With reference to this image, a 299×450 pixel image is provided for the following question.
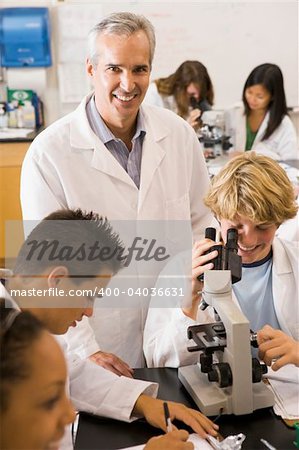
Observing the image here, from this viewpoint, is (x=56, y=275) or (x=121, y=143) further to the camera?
(x=121, y=143)

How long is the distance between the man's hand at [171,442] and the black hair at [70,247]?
15.3 inches

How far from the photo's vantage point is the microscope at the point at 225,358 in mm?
1138

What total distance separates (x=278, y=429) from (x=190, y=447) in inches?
7.9

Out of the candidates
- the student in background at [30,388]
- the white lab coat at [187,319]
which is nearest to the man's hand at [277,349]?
the white lab coat at [187,319]

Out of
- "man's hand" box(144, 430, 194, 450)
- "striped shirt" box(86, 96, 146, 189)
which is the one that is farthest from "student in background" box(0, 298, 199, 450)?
"striped shirt" box(86, 96, 146, 189)

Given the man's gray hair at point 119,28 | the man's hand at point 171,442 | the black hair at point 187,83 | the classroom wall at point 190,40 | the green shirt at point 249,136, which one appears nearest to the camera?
the man's hand at point 171,442

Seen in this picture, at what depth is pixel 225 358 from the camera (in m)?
1.18

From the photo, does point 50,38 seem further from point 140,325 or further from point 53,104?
point 140,325

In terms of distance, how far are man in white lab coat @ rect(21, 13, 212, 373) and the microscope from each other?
420 millimetres

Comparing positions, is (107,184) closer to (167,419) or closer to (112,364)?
(112,364)

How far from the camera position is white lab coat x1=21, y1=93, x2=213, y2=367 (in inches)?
64.7

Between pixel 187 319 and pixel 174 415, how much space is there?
29cm

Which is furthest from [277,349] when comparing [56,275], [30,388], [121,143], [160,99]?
[160,99]

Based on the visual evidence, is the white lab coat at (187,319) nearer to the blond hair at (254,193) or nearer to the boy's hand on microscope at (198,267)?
the boy's hand on microscope at (198,267)
